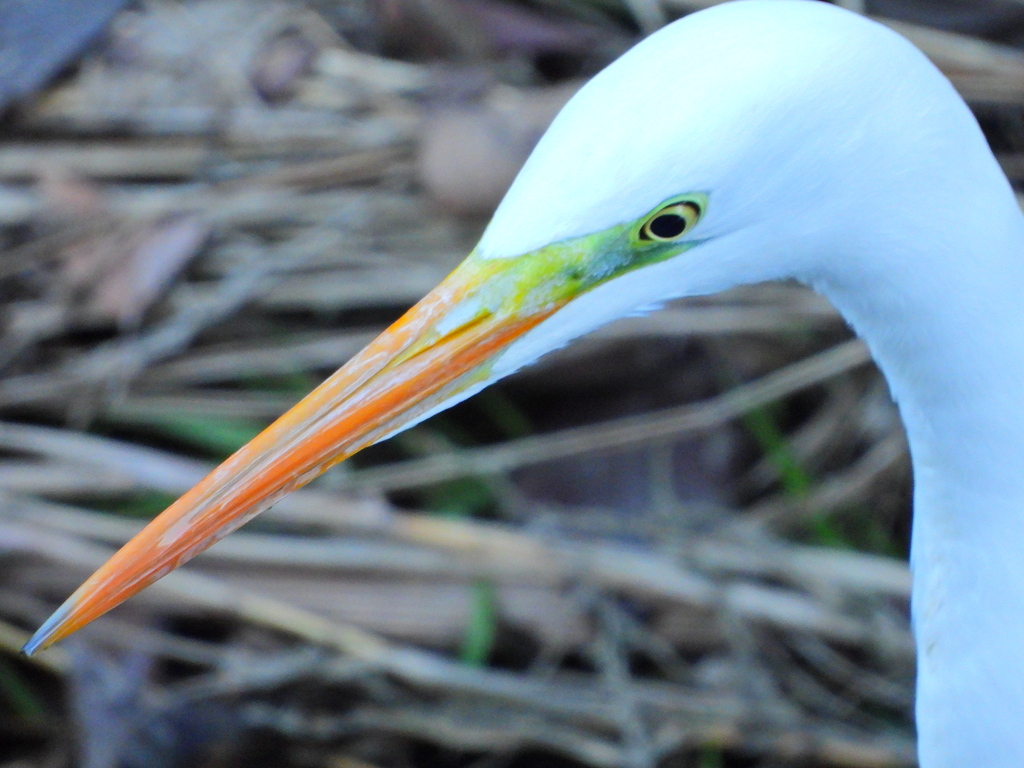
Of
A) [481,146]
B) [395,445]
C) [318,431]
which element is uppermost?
[318,431]

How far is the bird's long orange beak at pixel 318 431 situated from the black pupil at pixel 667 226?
0.33 feet

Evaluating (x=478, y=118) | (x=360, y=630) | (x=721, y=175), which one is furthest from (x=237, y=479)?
(x=478, y=118)

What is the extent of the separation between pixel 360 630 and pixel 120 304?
0.66m

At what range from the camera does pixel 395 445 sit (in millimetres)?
1721

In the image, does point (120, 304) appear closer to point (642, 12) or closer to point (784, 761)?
point (642, 12)

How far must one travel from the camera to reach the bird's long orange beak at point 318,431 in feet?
2.38

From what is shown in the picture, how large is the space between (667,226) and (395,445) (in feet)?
3.71

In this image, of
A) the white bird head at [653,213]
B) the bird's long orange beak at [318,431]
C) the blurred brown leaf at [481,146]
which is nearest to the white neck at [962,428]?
the white bird head at [653,213]

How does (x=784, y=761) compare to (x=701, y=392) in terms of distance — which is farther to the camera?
(x=701, y=392)

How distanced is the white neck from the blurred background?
0.65m

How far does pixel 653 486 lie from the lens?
65.7 inches

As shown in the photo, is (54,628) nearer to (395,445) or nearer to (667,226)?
(667,226)

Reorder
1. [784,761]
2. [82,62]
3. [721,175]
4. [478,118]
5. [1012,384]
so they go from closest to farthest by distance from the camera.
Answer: [721,175]
[1012,384]
[784,761]
[478,118]
[82,62]

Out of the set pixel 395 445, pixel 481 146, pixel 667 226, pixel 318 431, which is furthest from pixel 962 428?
pixel 395 445
